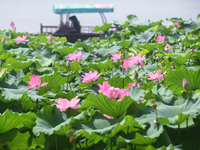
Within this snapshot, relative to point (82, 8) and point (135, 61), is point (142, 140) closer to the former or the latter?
point (135, 61)

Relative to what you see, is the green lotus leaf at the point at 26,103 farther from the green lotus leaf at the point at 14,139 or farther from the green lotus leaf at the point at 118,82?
the green lotus leaf at the point at 118,82

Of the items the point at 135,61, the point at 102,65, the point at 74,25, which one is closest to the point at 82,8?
the point at 74,25

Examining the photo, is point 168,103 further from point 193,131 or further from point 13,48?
point 13,48

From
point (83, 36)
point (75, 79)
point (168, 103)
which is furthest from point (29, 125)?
point (83, 36)

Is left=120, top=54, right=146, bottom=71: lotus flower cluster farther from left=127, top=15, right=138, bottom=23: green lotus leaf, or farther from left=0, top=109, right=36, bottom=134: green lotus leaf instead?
left=127, top=15, right=138, bottom=23: green lotus leaf

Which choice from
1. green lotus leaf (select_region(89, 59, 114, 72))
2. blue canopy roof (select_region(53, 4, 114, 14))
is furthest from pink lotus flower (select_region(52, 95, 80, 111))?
blue canopy roof (select_region(53, 4, 114, 14))

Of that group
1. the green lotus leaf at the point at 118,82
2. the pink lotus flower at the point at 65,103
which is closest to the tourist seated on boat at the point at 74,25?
the green lotus leaf at the point at 118,82

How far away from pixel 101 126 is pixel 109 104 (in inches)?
3.7

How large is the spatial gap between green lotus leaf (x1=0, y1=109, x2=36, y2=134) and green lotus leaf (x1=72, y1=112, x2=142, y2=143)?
8.5 inches

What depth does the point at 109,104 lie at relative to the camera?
1.11 meters

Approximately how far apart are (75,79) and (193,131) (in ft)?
4.08

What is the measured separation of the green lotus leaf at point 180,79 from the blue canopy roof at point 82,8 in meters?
15.3

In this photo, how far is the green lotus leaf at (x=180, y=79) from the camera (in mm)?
1439

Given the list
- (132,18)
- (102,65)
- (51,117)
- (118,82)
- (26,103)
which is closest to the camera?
(51,117)
